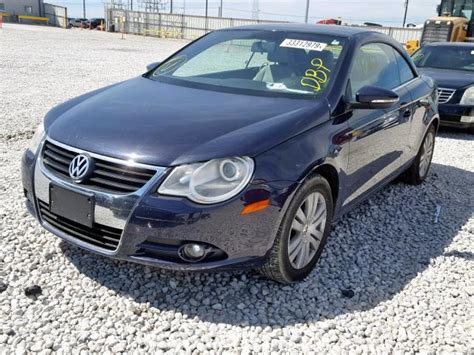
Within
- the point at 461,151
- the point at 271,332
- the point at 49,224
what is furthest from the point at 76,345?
the point at 461,151

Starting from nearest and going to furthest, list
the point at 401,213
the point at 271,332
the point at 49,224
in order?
1. the point at 271,332
2. the point at 49,224
3. the point at 401,213

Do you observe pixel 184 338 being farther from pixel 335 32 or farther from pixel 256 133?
pixel 335 32

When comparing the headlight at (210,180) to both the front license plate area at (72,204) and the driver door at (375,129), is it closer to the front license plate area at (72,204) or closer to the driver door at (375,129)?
the front license plate area at (72,204)

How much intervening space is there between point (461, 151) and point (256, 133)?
5184mm

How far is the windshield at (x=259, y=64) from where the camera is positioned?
3422mm

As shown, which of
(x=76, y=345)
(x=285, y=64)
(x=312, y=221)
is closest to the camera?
(x=76, y=345)

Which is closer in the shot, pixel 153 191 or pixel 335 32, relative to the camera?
pixel 153 191

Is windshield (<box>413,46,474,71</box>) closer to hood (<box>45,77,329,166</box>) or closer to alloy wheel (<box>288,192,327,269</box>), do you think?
hood (<box>45,77,329,166</box>)

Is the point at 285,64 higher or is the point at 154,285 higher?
the point at 285,64

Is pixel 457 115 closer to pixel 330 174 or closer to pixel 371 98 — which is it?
pixel 371 98

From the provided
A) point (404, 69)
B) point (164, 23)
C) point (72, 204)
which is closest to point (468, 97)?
point (404, 69)

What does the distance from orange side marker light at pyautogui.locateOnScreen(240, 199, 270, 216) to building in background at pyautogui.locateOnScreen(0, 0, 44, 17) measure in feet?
210

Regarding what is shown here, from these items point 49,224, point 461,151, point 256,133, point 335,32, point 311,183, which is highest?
point 335,32

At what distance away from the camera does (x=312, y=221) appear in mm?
3025
